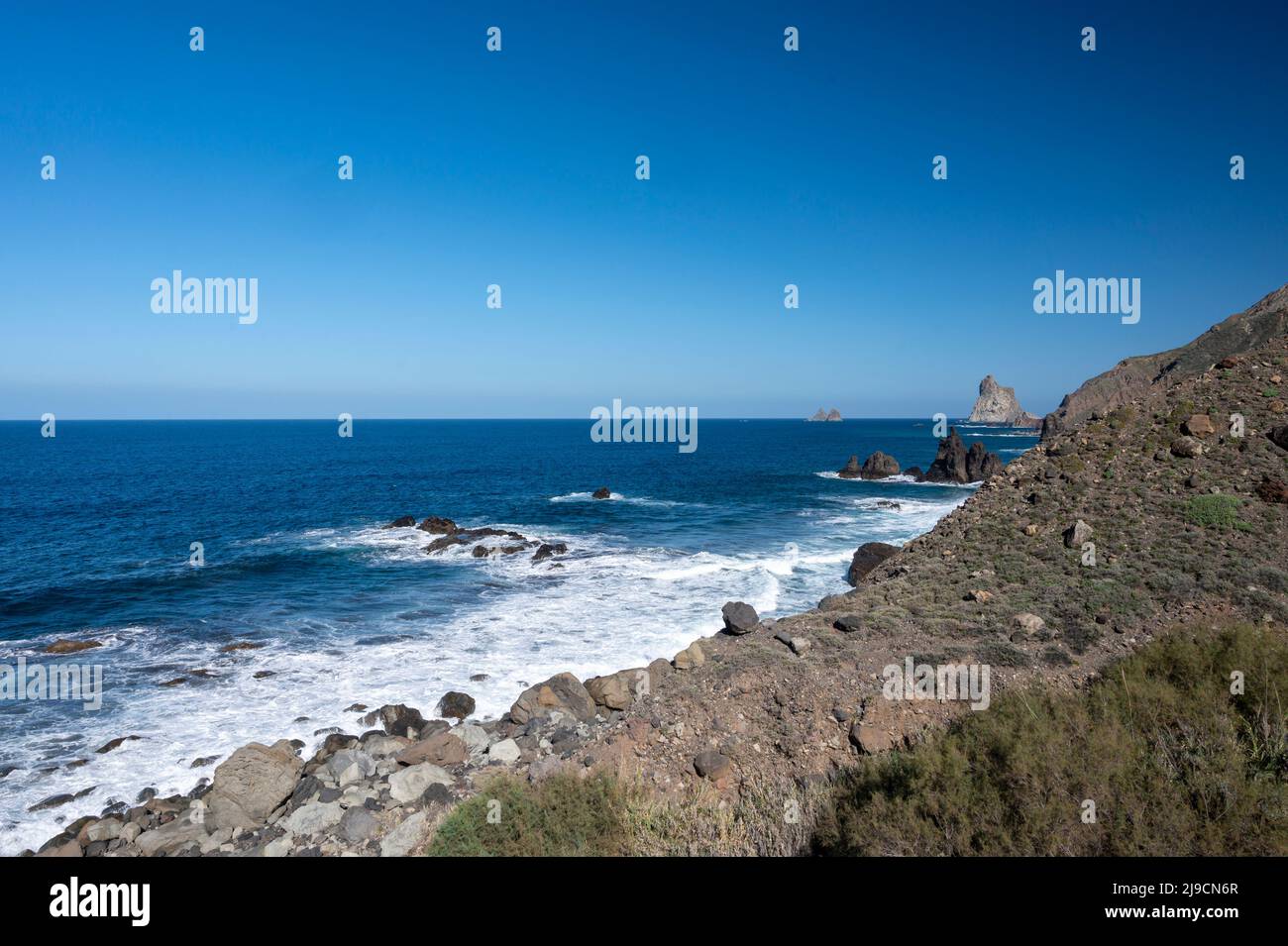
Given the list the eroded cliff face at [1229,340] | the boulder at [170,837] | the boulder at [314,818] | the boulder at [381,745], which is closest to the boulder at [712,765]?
the boulder at [314,818]

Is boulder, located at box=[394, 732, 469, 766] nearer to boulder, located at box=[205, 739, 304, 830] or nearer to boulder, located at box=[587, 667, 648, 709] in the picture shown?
boulder, located at box=[205, 739, 304, 830]

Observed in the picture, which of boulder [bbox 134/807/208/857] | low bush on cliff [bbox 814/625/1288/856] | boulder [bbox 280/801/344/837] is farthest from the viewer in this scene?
boulder [bbox 280/801/344/837]

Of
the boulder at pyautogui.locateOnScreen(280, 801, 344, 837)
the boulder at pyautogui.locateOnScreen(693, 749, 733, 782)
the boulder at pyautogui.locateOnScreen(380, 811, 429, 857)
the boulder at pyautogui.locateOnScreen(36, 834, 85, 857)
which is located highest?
the boulder at pyautogui.locateOnScreen(693, 749, 733, 782)

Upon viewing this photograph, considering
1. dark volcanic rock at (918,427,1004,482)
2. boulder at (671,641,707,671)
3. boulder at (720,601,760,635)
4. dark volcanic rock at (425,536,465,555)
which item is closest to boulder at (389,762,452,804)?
boulder at (671,641,707,671)

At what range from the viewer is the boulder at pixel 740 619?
17172mm

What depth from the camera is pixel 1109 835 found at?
5.51 meters

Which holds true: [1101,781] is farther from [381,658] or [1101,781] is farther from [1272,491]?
[381,658]

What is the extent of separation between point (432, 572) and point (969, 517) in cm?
2299

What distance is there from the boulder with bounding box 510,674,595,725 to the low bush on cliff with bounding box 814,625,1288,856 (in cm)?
769

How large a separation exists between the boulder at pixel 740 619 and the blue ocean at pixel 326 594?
238 centimetres

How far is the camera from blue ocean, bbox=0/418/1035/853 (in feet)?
48.1

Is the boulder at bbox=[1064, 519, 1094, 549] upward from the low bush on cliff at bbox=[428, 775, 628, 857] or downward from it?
upward

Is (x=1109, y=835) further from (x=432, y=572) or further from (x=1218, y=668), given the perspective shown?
(x=432, y=572)

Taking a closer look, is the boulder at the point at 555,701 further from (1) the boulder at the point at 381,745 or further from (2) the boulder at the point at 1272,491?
(2) the boulder at the point at 1272,491
